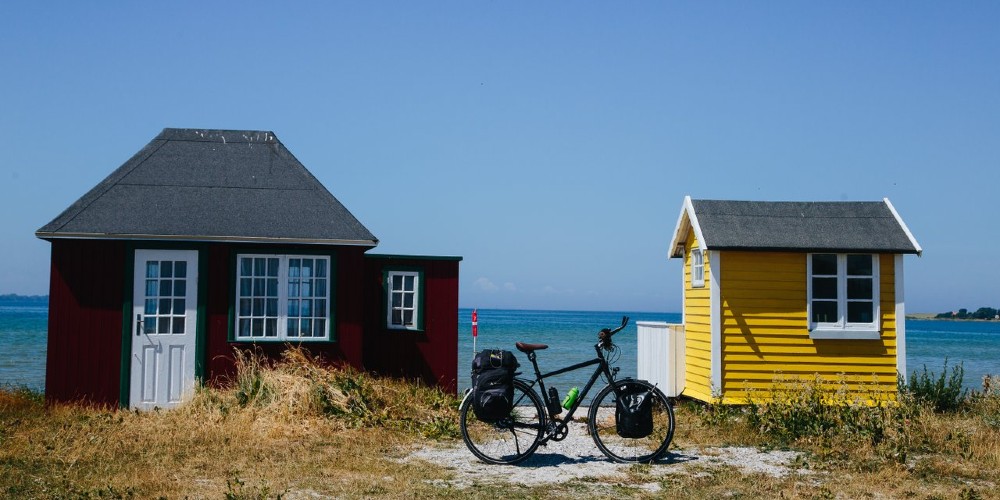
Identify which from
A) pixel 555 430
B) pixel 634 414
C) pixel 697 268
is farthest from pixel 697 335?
pixel 555 430

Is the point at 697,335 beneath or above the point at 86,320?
beneath

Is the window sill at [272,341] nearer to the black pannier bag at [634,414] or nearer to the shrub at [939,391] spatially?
the black pannier bag at [634,414]

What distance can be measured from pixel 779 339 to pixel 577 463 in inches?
212

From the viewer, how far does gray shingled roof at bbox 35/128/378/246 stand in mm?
12945

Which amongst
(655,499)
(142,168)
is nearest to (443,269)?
(142,168)

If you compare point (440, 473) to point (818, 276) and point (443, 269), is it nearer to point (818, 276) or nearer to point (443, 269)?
point (443, 269)

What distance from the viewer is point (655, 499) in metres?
7.59

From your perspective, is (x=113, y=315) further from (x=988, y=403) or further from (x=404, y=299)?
(x=988, y=403)

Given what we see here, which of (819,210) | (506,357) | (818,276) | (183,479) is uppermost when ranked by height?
(819,210)

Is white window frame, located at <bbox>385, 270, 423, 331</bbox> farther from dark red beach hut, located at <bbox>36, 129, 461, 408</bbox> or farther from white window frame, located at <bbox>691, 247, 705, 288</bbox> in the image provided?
white window frame, located at <bbox>691, 247, 705, 288</bbox>

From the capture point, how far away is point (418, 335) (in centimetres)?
1417

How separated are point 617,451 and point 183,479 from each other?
4.23 metres

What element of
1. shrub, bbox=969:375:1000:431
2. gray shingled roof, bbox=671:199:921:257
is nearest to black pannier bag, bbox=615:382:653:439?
gray shingled roof, bbox=671:199:921:257

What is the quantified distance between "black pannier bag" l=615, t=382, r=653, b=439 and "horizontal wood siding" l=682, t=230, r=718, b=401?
14.2 feet
